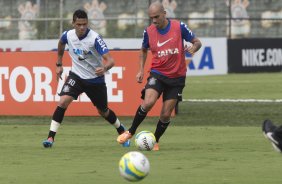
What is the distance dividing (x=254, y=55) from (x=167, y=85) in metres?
25.3

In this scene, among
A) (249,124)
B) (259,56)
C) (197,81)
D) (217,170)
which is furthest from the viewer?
(259,56)

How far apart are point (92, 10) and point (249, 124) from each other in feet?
81.1

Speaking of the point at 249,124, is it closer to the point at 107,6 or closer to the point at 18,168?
the point at 18,168

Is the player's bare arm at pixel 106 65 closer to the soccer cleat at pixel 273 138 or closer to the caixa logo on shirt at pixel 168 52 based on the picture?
the caixa logo on shirt at pixel 168 52

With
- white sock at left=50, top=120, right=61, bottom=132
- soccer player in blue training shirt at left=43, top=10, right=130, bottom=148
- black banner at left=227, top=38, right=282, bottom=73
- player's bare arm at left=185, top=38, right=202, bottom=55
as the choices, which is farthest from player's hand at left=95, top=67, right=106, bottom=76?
black banner at left=227, top=38, right=282, bottom=73

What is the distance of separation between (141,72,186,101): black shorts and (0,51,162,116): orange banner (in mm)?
6745

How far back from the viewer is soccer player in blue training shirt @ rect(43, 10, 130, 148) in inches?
594

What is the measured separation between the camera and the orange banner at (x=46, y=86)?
21469mm

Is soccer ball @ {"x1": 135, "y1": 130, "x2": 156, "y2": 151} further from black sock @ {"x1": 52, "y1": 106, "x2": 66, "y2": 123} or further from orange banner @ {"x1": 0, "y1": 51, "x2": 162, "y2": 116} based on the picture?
orange banner @ {"x1": 0, "y1": 51, "x2": 162, "y2": 116}

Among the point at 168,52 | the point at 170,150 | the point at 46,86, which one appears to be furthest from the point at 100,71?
the point at 46,86

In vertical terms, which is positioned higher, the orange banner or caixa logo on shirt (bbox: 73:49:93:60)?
caixa logo on shirt (bbox: 73:49:93:60)

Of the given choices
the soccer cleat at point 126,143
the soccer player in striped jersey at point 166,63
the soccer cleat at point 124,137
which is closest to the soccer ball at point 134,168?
the soccer player in striped jersey at point 166,63

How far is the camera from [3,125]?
65.3 ft

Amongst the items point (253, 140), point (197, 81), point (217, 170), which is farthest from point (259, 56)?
point (217, 170)
